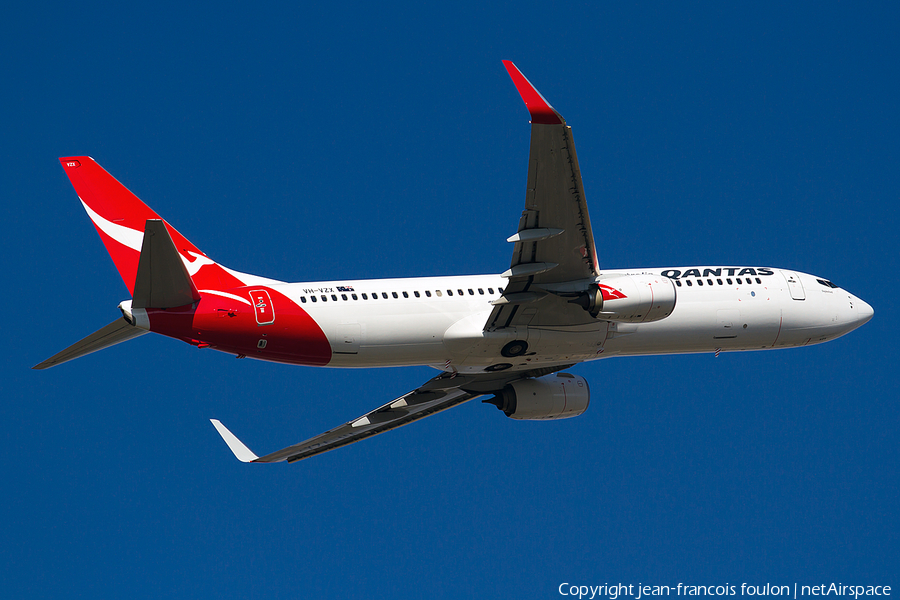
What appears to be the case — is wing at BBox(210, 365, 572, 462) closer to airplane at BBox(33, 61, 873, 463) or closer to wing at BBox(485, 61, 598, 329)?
airplane at BBox(33, 61, 873, 463)

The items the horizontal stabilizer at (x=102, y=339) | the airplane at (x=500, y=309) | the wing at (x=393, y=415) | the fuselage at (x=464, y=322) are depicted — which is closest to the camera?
the airplane at (x=500, y=309)

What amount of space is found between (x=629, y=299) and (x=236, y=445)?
15.6 meters

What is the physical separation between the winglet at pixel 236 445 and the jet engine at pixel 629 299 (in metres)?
13.8

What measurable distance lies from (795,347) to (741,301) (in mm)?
3234

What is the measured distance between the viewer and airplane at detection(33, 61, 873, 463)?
86.6 ft

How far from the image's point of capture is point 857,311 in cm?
3603

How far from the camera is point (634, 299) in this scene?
97.6ft

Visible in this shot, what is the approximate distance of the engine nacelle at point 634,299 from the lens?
29.7m

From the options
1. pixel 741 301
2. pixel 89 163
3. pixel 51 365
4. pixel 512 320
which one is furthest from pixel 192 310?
pixel 741 301

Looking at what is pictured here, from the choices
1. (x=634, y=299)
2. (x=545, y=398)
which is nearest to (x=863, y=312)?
(x=634, y=299)

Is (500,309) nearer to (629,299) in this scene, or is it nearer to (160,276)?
(629,299)

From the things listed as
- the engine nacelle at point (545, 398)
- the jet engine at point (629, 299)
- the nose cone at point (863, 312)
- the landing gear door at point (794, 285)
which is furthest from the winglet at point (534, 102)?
the nose cone at point (863, 312)

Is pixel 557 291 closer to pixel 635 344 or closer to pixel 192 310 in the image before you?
pixel 635 344

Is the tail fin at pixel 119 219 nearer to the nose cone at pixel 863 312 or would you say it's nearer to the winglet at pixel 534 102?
the winglet at pixel 534 102
